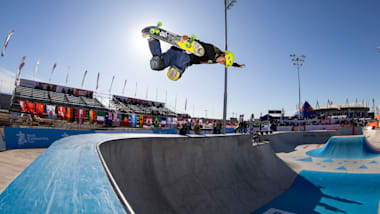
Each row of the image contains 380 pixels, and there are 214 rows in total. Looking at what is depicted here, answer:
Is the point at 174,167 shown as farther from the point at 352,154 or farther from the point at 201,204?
the point at 352,154

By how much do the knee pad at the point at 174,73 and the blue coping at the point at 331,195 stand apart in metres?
8.94

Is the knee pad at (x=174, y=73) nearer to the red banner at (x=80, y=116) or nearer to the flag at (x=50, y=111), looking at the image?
the red banner at (x=80, y=116)

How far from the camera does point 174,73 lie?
1215cm

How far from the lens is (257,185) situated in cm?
804

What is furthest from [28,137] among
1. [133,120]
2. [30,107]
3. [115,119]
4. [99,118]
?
[133,120]

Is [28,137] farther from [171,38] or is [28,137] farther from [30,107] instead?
[171,38]

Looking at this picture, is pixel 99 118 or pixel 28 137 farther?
pixel 99 118

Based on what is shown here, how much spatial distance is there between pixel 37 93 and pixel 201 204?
3490cm

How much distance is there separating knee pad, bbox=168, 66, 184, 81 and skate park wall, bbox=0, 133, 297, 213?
19.0ft

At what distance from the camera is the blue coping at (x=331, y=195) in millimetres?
6503

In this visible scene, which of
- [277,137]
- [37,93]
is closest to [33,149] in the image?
[277,137]

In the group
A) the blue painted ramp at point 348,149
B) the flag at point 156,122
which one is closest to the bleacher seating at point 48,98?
the flag at point 156,122

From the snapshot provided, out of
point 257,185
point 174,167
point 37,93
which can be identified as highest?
point 37,93

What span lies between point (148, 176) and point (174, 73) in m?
8.64
